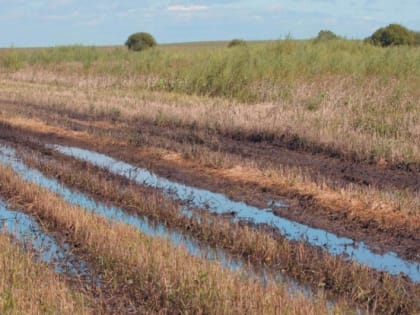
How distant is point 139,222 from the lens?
910 centimetres

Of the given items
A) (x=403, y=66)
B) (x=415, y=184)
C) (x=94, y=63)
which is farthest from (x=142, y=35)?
(x=415, y=184)

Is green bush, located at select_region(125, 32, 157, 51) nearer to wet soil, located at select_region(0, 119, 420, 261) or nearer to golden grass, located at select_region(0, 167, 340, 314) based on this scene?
wet soil, located at select_region(0, 119, 420, 261)

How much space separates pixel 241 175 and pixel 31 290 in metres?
6.33

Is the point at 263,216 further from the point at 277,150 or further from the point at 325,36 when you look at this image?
the point at 325,36

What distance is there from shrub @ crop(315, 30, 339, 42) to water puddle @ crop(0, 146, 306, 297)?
1792 centimetres

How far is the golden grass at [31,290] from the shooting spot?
5.50 meters

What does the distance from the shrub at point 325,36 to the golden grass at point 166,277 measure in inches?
850

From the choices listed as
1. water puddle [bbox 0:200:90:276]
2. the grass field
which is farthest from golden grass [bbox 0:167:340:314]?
water puddle [bbox 0:200:90:276]

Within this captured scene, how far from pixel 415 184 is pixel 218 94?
1333cm

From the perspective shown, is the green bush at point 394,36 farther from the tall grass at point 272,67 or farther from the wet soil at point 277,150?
the wet soil at point 277,150

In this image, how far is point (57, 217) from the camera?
8.78 m

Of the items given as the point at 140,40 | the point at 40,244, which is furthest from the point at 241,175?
the point at 140,40

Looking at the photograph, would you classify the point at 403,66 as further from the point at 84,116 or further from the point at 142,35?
the point at 142,35

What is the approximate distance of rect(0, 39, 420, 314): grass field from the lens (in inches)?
245
